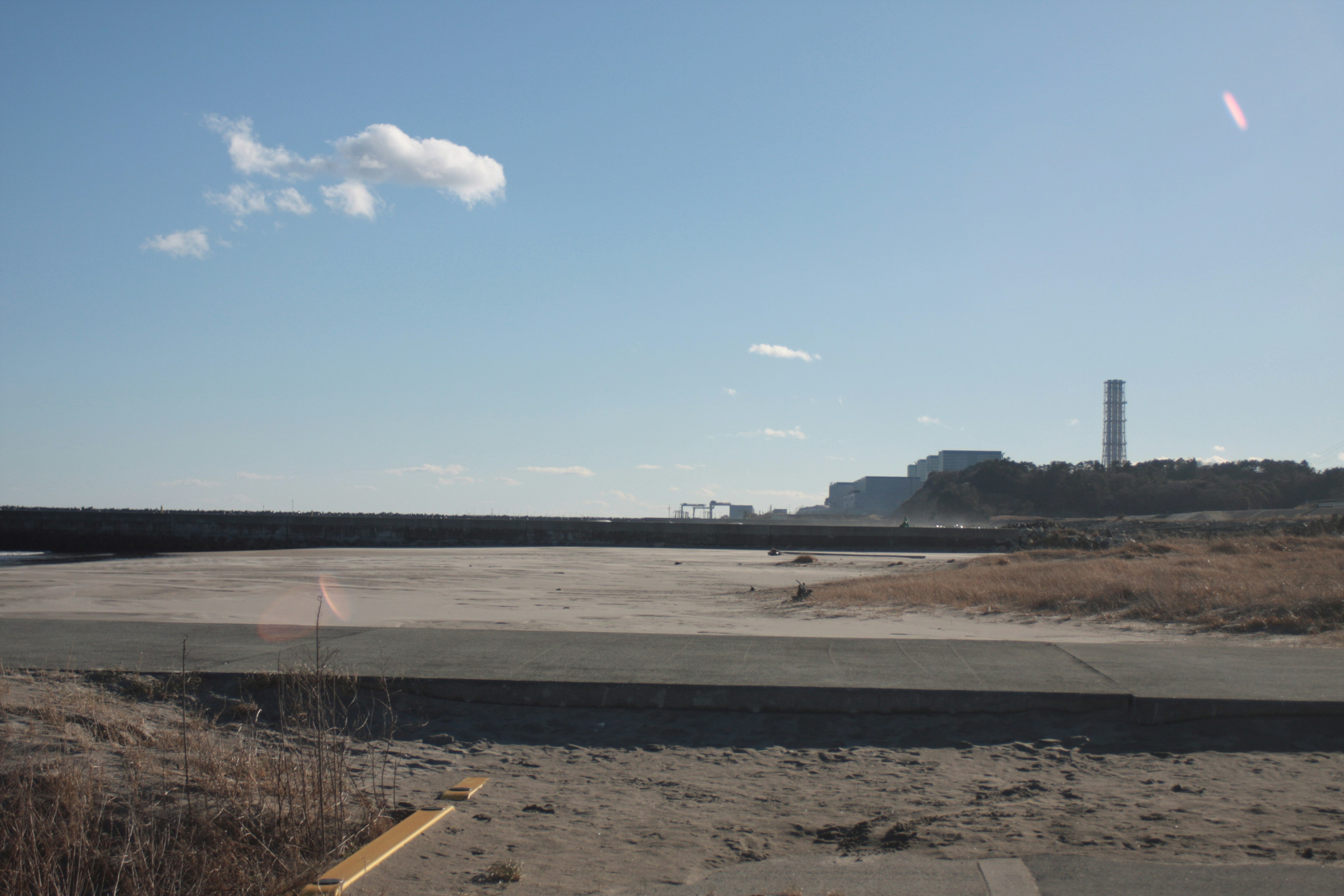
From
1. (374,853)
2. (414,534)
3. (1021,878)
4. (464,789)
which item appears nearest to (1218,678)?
(1021,878)

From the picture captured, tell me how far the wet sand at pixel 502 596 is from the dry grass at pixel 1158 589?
1098mm

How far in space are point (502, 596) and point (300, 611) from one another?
216 inches

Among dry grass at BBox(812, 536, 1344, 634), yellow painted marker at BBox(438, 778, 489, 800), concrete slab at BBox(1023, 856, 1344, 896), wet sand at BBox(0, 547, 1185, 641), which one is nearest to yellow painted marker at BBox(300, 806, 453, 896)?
yellow painted marker at BBox(438, 778, 489, 800)

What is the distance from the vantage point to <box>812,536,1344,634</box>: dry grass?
47.6ft

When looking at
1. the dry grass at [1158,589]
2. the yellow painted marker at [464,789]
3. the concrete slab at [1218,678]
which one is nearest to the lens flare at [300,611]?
the yellow painted marker at [464,789]

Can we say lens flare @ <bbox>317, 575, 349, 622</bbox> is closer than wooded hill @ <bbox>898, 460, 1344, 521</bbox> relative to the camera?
Yes

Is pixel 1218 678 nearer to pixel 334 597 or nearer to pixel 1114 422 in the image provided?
pixel 334 597

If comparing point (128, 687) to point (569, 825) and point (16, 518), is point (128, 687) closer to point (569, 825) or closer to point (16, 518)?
point (569, 825)

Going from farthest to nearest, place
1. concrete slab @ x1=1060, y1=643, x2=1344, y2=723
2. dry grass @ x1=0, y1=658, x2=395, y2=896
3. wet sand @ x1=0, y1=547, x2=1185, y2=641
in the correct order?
wet sand @ x1=0, y1=547, x2=1185, y2=641 < concrete slab @ x1=1060, y1=643, x2=1344, y2=723 < dry grass @ x1=0, y1=658, x2=395, y2=896

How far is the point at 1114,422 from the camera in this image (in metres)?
171

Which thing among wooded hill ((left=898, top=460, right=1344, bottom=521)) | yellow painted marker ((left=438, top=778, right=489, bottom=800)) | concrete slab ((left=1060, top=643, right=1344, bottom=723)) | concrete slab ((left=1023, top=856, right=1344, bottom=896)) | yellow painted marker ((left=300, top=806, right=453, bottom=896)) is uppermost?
wooded hill ((left=898, top=460, right=1344, bottom=521))

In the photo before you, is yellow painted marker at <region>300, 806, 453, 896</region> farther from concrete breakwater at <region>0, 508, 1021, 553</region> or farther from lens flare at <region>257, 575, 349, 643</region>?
concrete breakwater at <region>0, 508, 1021, 553</region>

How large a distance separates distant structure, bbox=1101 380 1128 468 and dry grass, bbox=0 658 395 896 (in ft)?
601

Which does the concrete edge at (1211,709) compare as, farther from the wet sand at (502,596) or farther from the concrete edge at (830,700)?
the wet sand at (502,596)
